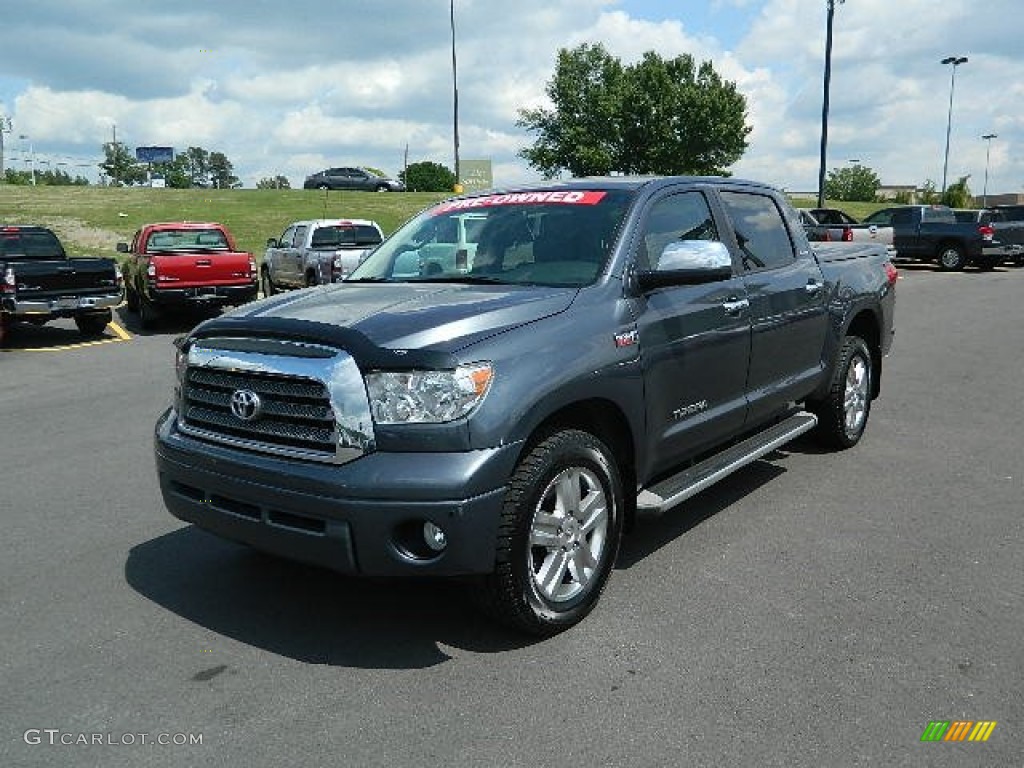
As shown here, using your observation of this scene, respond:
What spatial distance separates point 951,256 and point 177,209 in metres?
35.9

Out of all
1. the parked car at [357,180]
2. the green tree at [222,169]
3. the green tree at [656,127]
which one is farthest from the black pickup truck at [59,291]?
the green tree at [222,169]

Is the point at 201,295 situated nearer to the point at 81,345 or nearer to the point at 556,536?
the point at 81,345

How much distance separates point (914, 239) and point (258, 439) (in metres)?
26.6

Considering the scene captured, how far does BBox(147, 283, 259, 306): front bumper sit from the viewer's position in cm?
1485

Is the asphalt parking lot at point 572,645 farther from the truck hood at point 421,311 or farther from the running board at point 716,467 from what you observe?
the truck hood at point 421,311

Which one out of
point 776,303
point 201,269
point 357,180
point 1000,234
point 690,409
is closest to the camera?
point 690,409

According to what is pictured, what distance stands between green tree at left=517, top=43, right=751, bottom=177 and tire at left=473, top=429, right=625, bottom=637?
61.2 m

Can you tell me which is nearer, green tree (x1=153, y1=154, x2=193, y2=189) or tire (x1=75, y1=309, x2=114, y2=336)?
tire (x1=75, y1=309, x2=114, y2=336)

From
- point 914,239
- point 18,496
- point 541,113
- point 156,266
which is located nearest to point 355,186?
point 541,113

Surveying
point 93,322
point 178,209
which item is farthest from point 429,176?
point 93,322

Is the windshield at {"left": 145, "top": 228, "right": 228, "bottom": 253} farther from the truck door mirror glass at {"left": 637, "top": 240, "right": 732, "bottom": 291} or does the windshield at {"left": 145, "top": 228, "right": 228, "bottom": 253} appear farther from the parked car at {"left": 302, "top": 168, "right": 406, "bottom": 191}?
the parked car at {"left": 302, "top": 168, "right": 406, "bottom": 191}

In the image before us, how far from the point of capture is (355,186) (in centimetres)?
5400

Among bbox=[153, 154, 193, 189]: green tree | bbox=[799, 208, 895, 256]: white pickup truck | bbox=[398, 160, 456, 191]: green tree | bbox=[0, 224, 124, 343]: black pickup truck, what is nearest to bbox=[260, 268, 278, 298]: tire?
bbox=[0, 224, 124, 343]: black pickup truck

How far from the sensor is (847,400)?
20.9ft
